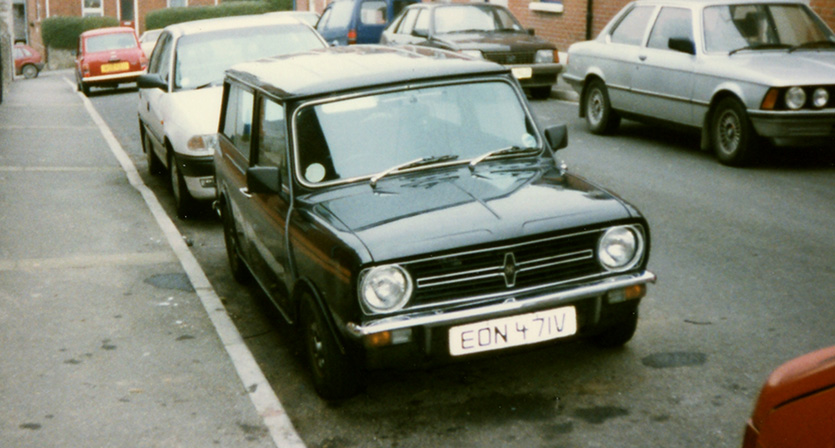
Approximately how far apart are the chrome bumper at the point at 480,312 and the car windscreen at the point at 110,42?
86.9 ft

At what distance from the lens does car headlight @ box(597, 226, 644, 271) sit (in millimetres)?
4641

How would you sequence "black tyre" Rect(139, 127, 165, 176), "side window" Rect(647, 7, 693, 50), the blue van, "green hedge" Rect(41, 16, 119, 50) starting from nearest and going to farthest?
"side window" Rect(647, 7, 693, 50) < "black tyre" Rect(139, 127, 165, 176) < the blue van < "green hedge" Rect(41, 16, 119, 50)

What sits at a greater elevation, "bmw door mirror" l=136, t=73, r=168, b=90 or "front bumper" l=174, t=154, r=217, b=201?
"bmw door mirror" l=136, t=73, r=168, b=90

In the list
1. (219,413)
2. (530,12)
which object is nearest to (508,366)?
(219,413)

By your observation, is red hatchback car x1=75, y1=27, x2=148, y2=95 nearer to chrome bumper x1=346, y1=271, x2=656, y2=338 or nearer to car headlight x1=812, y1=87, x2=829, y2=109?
car headlight x1=812, y1=87, x2=829, y2=109

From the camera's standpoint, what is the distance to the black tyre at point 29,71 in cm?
4503

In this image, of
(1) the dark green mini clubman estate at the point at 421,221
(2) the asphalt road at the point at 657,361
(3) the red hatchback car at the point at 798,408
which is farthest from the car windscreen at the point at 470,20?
(3) the red hatchback car at the point at 798,408

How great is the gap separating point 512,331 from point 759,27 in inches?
303

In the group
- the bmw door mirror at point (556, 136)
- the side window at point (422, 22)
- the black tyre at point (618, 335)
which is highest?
the side window at point (422, 22)

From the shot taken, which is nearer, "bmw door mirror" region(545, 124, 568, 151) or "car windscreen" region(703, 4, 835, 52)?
"bmw door mirror" region(545, 124, 568, 151)

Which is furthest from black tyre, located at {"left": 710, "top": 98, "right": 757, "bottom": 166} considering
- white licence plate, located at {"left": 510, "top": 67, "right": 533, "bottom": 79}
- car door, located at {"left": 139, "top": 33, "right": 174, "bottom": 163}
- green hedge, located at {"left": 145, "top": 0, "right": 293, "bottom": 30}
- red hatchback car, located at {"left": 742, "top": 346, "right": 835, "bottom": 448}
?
green hedge, located at {"left": 145, "top": 0, "right": 293, "bottom": 30}

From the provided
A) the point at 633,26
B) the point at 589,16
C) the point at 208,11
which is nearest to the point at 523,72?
the point at 633,26

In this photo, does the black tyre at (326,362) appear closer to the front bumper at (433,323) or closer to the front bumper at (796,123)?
the front bumper at (433,323)

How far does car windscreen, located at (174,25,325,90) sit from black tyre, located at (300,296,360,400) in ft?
18.9
